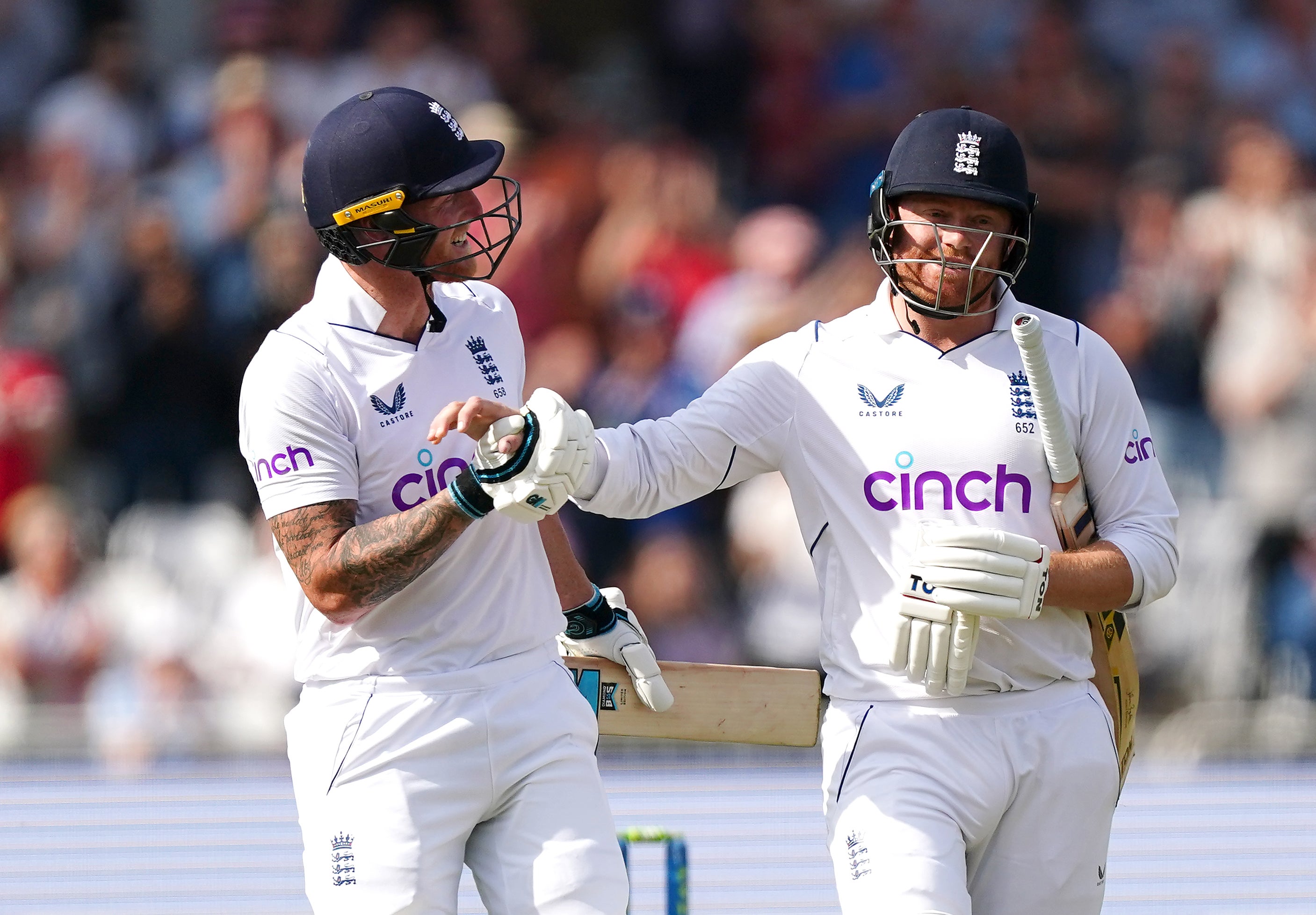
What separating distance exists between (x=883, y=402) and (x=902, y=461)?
0.14 m

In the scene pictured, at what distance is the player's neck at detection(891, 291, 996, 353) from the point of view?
12.4ft

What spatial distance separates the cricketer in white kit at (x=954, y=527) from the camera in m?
3.54

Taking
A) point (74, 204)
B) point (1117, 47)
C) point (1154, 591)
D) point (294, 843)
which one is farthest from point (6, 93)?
point (1154, 591)

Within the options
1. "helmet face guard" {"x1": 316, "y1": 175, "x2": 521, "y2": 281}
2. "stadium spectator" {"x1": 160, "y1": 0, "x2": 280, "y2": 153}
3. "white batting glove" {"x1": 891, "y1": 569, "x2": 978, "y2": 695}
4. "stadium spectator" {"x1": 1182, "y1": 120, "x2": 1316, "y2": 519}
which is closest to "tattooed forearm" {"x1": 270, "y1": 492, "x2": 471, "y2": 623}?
"helmet face guard" {"x1": 316, "y1": 175, "x2": 521, "y2": 281}

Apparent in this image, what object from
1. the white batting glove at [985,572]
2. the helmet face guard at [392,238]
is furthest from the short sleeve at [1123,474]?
the helmet face guard at [392,238]

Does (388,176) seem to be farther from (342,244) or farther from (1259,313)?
(1259,313)

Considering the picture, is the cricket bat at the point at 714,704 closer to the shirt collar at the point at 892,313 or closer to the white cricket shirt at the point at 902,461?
the white cricket shirt at the point at 902,461

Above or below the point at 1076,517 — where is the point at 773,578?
below

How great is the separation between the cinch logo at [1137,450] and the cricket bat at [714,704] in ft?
2.75

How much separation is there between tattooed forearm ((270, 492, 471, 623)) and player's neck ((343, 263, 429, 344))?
389 millimetres

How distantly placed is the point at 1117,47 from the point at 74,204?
5.10 metres

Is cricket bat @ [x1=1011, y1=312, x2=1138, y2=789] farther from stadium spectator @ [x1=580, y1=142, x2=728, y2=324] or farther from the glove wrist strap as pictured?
stadium spectator @ [x1=580, y1=142, x2=728, y2=324]

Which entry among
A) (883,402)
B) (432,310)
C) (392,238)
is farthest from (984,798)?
(392,238)

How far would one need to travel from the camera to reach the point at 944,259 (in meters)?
3.62
